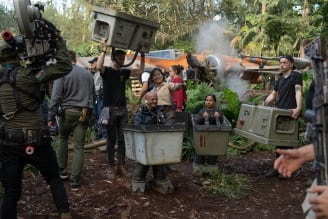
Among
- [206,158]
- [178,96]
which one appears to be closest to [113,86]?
[206,158]

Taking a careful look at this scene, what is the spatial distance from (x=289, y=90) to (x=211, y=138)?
1399mm

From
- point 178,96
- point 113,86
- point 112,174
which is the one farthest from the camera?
point 178,96

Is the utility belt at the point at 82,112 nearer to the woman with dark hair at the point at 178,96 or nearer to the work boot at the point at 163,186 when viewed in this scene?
the work boot at the point at 163,186

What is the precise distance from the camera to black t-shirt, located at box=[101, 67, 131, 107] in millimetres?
6039

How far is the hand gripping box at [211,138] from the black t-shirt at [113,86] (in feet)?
4.19

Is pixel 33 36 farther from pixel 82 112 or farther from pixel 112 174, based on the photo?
pixel 112 174

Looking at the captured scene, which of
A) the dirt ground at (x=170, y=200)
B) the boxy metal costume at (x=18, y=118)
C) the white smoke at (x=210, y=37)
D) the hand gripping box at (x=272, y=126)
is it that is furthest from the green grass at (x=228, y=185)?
the white smoke at (x=210, y=37)

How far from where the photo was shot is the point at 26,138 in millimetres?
3762

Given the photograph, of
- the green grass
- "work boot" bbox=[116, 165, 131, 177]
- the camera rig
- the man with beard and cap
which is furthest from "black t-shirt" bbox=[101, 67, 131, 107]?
the man with beard and cap

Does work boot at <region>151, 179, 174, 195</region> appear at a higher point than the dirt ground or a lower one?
higher

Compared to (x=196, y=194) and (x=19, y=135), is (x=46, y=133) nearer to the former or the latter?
(x=19, y=135)

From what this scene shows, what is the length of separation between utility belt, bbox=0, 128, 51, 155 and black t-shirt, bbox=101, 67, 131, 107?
2307 mm

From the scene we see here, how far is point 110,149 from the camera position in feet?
20.6

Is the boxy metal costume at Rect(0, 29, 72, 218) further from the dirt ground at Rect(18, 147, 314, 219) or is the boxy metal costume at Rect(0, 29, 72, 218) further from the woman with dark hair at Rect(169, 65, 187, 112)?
the woman with dark hair at Rect(169, 65, 187, 112)
